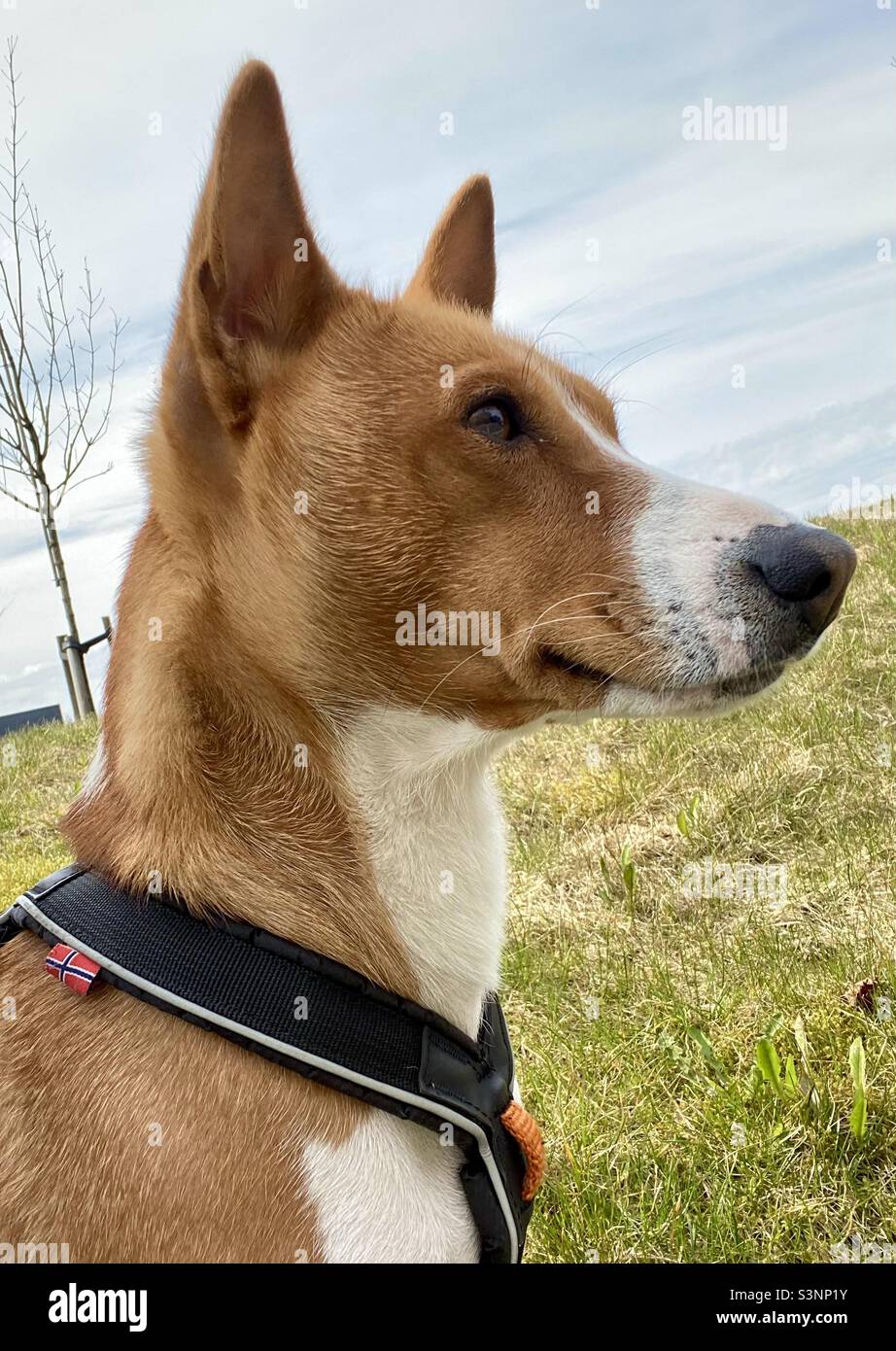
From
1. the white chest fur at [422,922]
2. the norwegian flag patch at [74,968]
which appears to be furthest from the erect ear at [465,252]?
the norwegian flag patch at [74,968]

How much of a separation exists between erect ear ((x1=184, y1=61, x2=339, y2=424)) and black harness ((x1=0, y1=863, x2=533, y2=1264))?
3.58ft

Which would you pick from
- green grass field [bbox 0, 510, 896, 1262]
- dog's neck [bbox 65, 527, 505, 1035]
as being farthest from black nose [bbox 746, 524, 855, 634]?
green grass field [bbox 0, 510, 896, 1262]

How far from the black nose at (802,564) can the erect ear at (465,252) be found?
1390 mm

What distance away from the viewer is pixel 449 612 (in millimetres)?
2297

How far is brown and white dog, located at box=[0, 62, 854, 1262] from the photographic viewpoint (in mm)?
2195

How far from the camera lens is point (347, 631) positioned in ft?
7.48

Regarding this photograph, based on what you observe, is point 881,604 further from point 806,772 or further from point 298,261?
point 298,261

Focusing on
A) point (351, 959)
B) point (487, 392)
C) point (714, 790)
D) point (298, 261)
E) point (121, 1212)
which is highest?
point (298, 261)

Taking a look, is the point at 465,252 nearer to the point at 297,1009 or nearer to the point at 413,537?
the point at 413,537

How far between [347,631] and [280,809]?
1.33ft

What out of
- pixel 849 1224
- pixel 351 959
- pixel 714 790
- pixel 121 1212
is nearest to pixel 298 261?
pixel 351 959

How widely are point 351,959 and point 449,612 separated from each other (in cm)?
77

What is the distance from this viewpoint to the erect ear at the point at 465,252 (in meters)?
3.21
